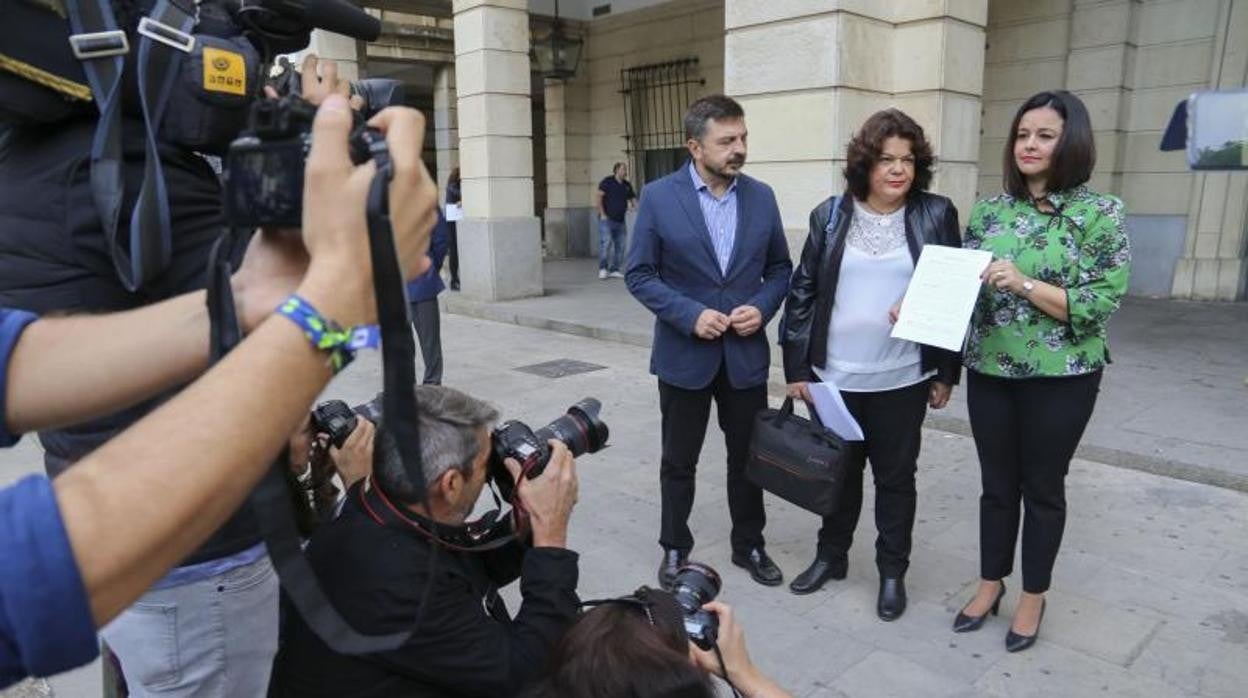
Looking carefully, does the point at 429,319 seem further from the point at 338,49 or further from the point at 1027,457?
the point at 338,49

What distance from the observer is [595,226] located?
16.4 m

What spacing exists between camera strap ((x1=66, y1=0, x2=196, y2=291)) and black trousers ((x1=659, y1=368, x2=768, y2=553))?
2.54m

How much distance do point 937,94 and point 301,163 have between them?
244 inches

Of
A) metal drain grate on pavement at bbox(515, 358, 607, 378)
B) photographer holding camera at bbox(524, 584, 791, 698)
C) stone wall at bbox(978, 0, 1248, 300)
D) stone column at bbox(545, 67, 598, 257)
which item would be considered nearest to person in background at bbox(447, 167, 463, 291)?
stone column at bbox(545, 67, 598, 257)

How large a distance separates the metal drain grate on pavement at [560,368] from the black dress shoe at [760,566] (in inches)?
148

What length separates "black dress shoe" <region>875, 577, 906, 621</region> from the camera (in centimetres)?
334

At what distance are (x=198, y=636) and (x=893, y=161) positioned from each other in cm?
270

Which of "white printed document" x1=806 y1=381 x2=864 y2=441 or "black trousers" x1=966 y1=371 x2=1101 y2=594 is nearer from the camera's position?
"black trousers" x1=966 y1=371 x2=1101 y2=594

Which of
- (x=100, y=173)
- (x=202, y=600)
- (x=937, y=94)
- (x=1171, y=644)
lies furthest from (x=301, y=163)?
(x=937, y=94)

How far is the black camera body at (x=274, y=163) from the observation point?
2.85 feet

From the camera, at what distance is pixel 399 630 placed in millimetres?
1698

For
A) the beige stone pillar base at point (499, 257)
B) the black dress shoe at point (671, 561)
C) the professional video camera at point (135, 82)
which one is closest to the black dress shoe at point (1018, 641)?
the black dress shoe at point (671, 561)

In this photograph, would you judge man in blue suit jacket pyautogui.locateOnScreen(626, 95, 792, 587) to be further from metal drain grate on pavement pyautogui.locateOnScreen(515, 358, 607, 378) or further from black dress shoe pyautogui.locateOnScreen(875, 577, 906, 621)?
metal drain grate on pavement pyautogui.locateOnScreen(515, 358, 607, 378)

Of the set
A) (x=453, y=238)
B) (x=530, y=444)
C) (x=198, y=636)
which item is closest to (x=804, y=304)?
(x=530, y=444)
